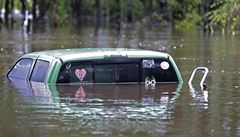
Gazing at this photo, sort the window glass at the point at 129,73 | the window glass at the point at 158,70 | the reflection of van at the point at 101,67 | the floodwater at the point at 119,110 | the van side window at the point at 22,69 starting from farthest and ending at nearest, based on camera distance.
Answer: the van side window at the point at 22,69
the window glass at the point at 158,70
the window glass at the point at 129,73
the reflection of van at the point at 101,67
the floodwater at the point at 119,110

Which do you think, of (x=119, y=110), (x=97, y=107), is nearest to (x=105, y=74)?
(x=97, y=107)

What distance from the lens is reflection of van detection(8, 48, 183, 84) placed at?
16281 millimetres

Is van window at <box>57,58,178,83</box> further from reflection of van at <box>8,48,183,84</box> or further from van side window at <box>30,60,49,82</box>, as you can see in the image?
van side window at <box>30,60,49,82</box>

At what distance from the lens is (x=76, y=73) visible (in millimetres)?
16547

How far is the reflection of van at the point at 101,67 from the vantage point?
53.4 feet

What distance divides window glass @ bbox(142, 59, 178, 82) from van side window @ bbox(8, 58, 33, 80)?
271 centimetres

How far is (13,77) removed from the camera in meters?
18.4

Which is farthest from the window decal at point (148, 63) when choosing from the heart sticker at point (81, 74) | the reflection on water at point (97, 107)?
the heart sticker at point (81, 74)

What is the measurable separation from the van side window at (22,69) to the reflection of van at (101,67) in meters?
0.25

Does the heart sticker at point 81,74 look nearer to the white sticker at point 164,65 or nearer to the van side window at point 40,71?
the van side window at point 40,71

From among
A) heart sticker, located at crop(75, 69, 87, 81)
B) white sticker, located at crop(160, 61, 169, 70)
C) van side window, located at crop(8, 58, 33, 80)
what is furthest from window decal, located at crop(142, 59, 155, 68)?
van side window, located at crop(8, 58, 33, 80)

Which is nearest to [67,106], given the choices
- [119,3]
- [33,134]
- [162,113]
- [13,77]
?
[162,113]

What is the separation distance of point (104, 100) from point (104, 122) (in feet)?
8.98

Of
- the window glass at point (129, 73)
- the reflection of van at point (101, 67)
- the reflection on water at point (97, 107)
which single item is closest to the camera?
the reflection on water at point (97, 107)
